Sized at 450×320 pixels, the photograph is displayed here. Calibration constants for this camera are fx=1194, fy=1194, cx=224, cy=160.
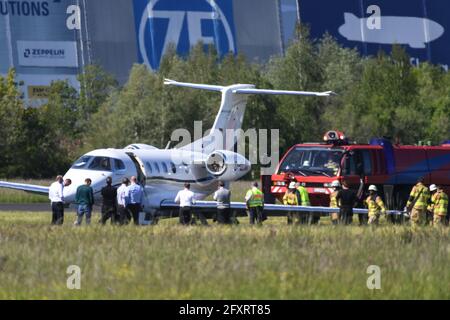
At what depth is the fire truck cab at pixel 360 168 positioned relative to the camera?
33844mm

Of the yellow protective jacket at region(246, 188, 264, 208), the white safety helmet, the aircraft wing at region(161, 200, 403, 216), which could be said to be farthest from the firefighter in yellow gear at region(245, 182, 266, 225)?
the white safety helmet

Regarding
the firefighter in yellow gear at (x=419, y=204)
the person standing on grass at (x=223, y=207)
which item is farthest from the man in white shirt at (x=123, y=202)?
the firefighter in yellow gear at (x=419, y=204)

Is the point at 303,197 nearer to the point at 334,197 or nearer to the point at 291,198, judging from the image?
the point at 291,198

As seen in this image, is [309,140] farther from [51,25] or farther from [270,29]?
[51,25]

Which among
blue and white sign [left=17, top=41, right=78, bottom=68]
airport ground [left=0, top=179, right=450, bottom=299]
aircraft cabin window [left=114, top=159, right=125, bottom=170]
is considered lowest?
airport ground [left=0, top=179, right=450, bottom=299]

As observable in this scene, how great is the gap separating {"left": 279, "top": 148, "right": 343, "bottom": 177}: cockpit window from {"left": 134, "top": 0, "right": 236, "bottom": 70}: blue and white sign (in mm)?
41765

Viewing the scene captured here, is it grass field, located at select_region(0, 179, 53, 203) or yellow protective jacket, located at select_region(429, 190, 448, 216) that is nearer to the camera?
yellow protective jacket, located at select_region(429, 190, 448, 216)

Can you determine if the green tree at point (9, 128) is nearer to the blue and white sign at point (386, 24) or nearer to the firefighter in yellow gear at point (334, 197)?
the blue and white sign at point (386, 24)

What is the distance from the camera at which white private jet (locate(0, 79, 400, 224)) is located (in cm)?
3328

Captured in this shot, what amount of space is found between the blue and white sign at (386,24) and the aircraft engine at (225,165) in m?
44.8

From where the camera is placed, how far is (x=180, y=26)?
77500 mm

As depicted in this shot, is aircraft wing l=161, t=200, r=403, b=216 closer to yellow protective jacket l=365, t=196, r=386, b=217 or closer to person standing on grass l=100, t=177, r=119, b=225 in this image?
yellow protective jacket l=365, t=196, r=386, b=217

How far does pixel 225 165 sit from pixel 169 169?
1.82 metres

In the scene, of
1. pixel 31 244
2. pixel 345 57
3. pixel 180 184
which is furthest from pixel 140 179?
pixel 345 57
